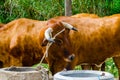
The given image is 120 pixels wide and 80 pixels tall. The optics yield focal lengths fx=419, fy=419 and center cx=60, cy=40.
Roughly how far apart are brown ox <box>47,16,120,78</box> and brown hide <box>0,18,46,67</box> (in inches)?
19.8

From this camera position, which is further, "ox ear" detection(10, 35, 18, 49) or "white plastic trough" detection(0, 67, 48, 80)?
"ox ear" detection(10, 35, 18, 49)

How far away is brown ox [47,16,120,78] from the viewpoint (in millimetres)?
6531

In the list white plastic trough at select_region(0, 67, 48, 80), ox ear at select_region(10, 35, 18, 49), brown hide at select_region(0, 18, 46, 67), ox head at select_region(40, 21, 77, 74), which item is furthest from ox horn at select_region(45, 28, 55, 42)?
ox ear at select_region(10, 35, 18, 49)

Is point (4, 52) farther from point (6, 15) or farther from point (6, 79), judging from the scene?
point (6, 15)

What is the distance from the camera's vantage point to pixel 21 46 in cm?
643

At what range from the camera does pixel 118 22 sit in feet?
22.0

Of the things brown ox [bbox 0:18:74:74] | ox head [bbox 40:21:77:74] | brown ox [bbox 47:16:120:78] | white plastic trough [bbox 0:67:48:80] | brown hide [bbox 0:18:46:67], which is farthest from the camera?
brown ox [bbox 47:16:120:78]

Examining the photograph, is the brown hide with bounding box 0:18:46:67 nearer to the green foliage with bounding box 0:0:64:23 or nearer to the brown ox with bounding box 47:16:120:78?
the brown ox with bounding box 47:16:120:78

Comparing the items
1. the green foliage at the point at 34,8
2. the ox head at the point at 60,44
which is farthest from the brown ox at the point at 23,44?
the green foliage at the point at 34,8

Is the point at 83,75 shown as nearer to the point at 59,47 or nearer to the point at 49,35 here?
the point at 49,35

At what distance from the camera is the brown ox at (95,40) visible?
6531 millimetres

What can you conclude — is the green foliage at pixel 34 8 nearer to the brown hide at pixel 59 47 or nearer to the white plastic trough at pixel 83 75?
the brown hide at pixel 59 47

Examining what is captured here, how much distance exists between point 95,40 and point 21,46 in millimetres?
1170

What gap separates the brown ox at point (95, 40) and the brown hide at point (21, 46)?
50 centimetres
